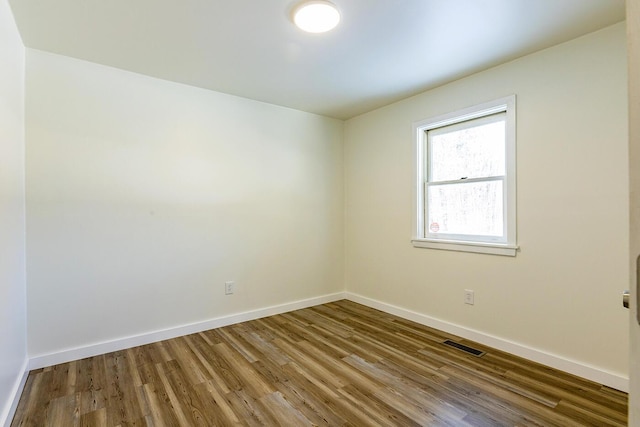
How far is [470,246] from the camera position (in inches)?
113

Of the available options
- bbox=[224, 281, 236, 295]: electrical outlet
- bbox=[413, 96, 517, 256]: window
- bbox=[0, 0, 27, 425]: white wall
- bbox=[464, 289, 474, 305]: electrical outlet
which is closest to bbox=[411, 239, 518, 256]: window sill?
bbox=[413, 96, 517, 256]: window

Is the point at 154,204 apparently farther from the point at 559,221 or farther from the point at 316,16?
the point at 559,221

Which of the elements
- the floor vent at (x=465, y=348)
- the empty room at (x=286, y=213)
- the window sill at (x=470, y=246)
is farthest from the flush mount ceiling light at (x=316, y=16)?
the floor vent at (x=465, y=348)

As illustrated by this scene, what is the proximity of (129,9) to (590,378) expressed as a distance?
3804 mm

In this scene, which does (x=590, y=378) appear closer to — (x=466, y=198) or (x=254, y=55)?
(x=466, y=198)

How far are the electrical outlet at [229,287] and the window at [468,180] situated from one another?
77.2 inches

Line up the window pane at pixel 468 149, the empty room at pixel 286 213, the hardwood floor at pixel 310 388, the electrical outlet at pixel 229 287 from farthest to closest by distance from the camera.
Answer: the electrical outlet at pixel 229 287 → the window pane at pixel 468 149 → the empty room at pixel 286 213 → the hardwood floor at pixel 310 388

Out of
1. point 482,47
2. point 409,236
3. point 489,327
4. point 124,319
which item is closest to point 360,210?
point 409,236

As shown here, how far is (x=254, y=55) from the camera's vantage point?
248 cm

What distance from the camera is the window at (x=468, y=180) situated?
105 inches

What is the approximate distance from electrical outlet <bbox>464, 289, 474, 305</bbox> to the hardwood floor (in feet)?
1.25

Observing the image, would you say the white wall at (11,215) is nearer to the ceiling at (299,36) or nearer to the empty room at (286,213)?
the empty room at (286,213)

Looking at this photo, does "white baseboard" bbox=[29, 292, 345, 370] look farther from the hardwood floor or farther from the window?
the window

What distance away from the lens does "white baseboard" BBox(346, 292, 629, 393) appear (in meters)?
2.12
